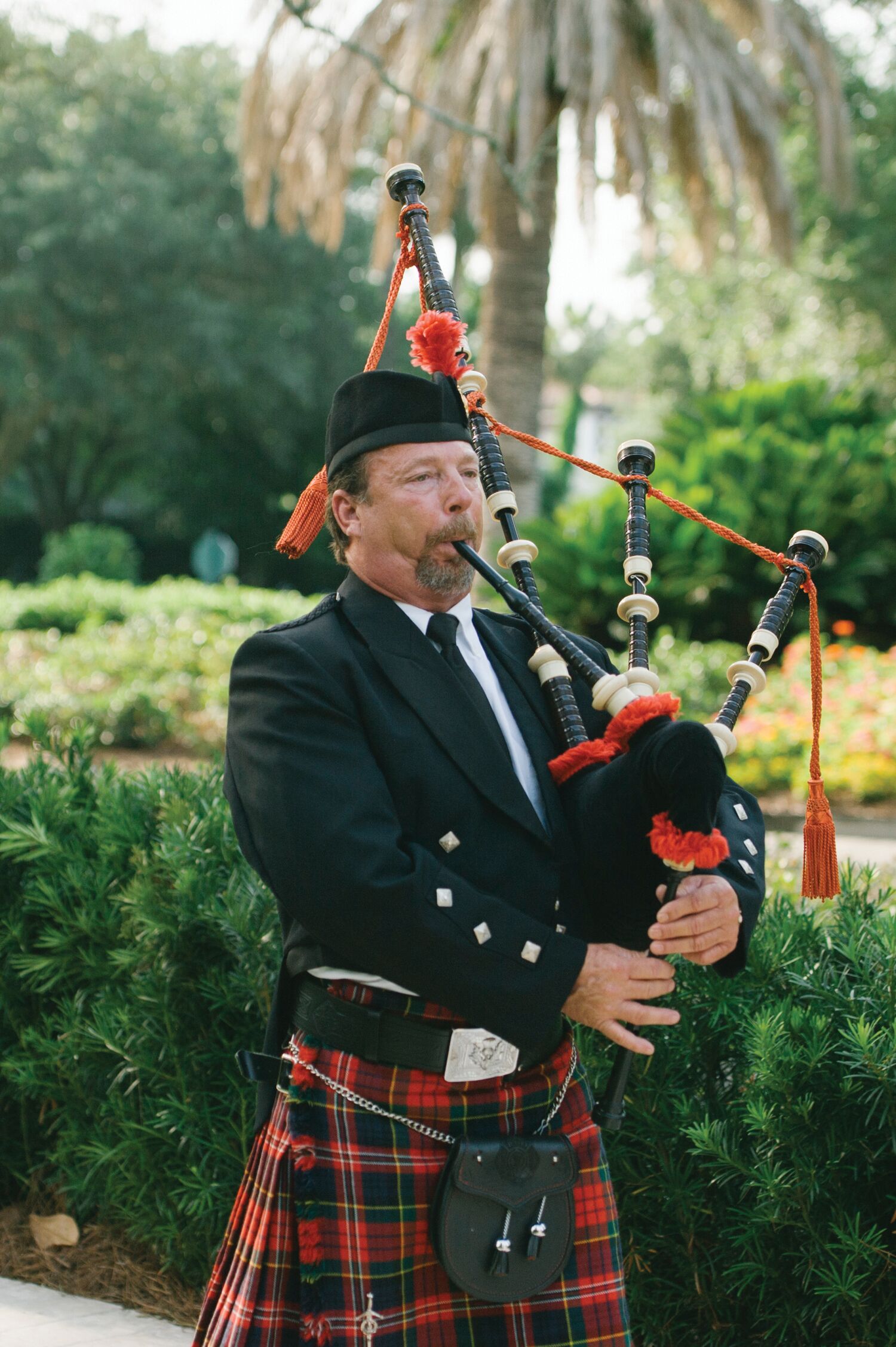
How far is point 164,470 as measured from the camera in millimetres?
29078

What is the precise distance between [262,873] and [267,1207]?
501 mm

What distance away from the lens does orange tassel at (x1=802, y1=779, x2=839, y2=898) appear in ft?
6.45

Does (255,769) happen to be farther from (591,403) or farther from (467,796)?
(591,403)

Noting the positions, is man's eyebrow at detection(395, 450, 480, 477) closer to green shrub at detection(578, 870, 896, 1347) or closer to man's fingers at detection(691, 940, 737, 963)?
man's fingers at detection(691, 940, 737, 963)

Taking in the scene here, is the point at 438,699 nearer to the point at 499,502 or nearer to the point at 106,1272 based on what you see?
the point at 499,502

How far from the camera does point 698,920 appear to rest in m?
1.59

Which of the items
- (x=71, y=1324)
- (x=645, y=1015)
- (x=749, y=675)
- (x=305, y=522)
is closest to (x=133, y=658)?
(x=71, y=1324)

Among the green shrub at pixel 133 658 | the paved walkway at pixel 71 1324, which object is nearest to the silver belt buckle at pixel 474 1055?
the paved walkway at pixel 71 1324

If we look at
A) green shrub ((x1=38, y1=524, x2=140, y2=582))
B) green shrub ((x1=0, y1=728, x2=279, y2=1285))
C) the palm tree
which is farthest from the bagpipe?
green shrub ((x1=38, y1=524, x2=140, y2=582))

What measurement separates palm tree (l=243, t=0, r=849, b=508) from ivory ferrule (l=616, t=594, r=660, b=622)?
6.34 metres

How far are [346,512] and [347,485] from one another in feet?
0.14

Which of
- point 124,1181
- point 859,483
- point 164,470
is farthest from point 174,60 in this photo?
point 124,1181

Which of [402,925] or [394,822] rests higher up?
[394,822]

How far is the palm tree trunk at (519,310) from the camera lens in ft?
27.9
